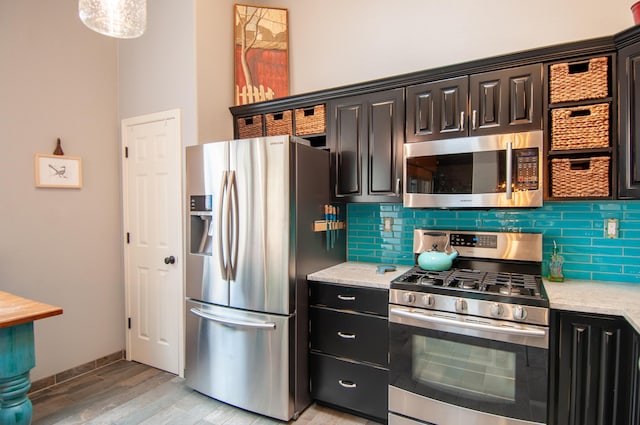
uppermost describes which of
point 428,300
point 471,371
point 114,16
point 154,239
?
point 114,16

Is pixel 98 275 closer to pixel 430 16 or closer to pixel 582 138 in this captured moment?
pixel 430 16

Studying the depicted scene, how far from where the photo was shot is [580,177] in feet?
6.47

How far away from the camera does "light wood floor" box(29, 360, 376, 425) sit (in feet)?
7.60

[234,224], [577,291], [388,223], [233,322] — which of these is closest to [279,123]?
[234,224]

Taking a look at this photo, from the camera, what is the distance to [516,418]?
178cm

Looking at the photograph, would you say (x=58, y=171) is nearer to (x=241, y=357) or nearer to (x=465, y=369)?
(x=241, y=357)

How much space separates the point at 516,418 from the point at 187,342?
7.42ft

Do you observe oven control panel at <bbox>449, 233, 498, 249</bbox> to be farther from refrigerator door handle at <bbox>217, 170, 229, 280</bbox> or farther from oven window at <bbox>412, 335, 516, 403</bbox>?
refrigerator door handle at <bbox>217, 170, 229, 280</bbox>

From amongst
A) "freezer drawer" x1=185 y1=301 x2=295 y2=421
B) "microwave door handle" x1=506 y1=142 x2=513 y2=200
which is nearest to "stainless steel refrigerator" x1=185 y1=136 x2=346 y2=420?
"freezer drawer" x1=185 y1=301 x2=295 y2=421

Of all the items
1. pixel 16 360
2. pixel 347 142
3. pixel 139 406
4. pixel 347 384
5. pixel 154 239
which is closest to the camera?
pixel 16 360

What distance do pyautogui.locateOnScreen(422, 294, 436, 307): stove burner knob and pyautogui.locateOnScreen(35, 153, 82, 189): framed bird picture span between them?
9.86ft

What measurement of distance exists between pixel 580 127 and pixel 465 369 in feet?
5.07

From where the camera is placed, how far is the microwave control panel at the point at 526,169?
6.66 ft

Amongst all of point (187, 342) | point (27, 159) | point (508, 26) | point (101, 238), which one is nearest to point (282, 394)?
point (187, 342)
